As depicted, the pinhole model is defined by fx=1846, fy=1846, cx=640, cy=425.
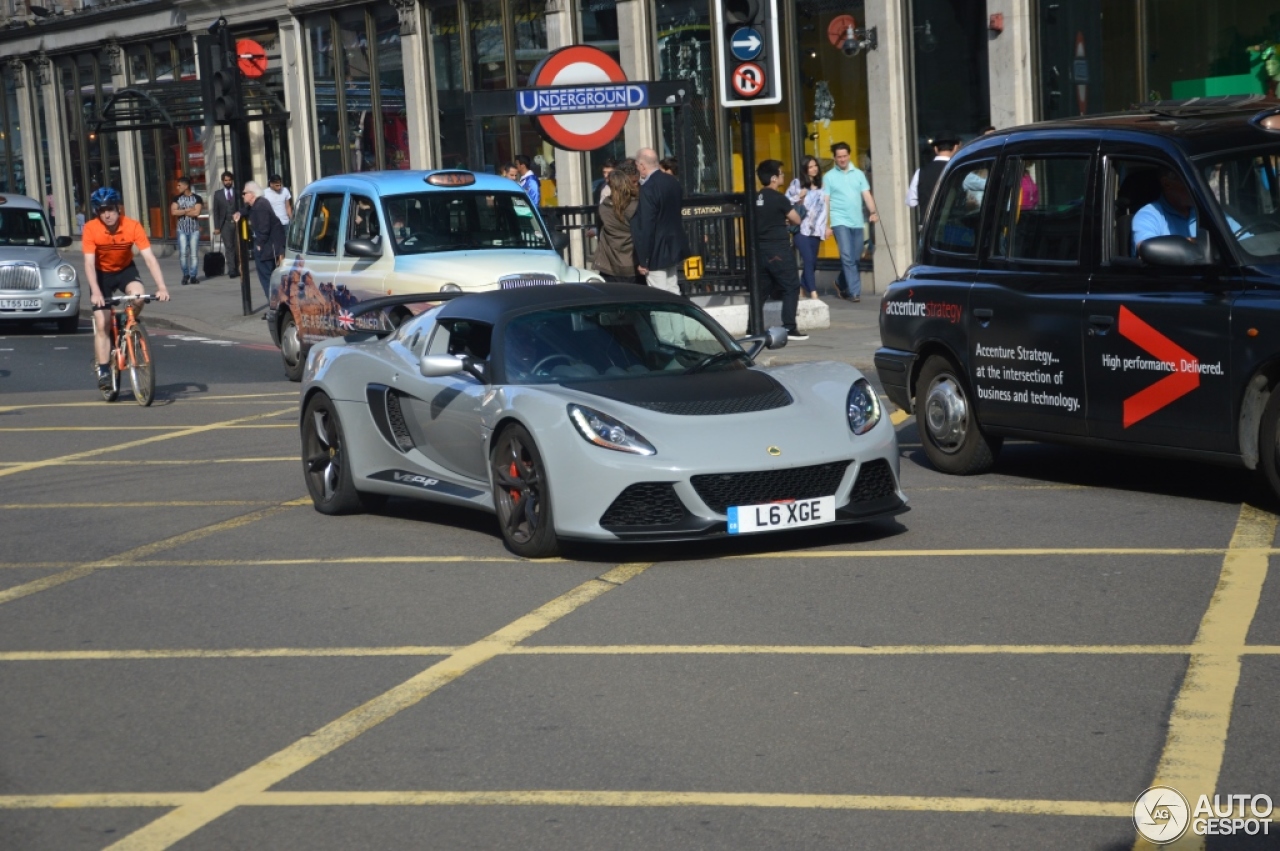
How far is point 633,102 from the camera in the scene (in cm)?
1659

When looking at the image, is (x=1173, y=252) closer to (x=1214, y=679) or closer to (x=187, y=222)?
(x=1214, y=679)

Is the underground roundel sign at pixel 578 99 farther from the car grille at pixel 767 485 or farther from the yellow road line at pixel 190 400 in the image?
the car grille at pixel 767 485

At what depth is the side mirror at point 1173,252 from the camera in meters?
8.79

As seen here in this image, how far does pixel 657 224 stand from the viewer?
16.8 m

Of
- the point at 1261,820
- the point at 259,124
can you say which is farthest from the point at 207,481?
the point at 259,124

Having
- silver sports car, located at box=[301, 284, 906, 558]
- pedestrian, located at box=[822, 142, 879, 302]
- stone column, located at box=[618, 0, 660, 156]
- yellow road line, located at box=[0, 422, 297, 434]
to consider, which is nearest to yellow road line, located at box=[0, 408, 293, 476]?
yellow road line, located at box=[0, 422, 297, 434]

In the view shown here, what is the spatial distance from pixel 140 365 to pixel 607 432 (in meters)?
8.96

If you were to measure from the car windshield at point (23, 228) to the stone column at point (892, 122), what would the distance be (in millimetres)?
11913

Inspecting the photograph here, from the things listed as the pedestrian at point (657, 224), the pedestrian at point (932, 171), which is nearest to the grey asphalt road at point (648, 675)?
the pedestrian at point (657, 224)

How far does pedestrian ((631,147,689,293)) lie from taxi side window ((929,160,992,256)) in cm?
605

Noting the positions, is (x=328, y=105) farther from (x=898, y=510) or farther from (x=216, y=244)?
(x=898, y=510)

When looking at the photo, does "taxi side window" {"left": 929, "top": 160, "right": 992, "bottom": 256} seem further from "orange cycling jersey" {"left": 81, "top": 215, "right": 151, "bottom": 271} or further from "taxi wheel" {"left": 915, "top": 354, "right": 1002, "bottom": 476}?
"orange cycling jersey" {"left": 81, "top": 215, "right": 151, "bottom": 271}

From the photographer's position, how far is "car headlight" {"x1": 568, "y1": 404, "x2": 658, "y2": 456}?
8.26 metres

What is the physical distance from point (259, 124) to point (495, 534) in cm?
3251
